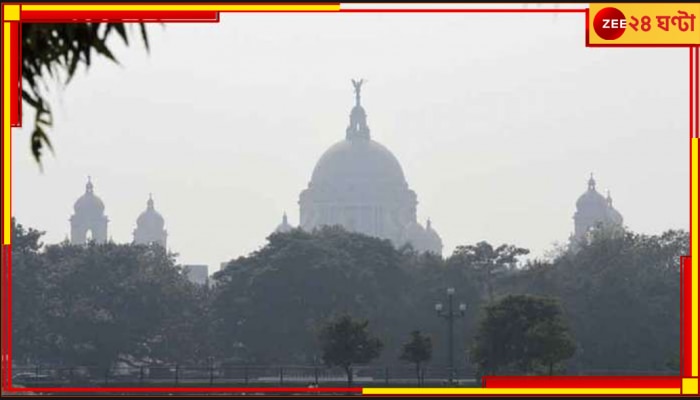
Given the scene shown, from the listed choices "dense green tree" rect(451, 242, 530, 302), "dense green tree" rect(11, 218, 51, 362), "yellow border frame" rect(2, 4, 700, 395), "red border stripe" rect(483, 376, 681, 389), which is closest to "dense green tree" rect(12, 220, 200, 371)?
"dense green tree" rect(11, 218, 51, 362)

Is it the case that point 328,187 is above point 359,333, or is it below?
above

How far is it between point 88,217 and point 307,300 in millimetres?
120748

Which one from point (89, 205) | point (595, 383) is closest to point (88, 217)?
point (89, 205)

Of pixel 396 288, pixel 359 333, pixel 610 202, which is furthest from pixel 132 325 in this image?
pixel 610 202

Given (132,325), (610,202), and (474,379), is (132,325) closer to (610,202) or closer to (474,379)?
(474,379)

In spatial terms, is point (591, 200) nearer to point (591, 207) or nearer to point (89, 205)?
point (591, 207)

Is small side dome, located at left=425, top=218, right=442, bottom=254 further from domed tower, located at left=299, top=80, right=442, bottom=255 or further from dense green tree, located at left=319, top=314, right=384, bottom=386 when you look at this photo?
dense green tree, located at left=319, top=314, right=384, bottom=386

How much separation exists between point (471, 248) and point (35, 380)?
29.3 meters

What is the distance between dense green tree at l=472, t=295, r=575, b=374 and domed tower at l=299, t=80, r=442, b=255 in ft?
442

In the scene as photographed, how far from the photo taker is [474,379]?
198 ft

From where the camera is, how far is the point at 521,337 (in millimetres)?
54375

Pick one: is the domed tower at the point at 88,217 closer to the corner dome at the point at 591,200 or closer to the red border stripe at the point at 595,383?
the corner dome at the point at 591,200

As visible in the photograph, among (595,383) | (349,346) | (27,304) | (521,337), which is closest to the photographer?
(595,383)

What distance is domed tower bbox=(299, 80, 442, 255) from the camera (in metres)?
193
